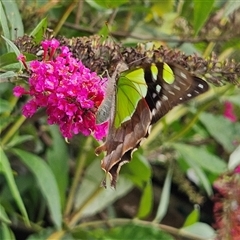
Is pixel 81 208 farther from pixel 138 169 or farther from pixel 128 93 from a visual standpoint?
pixel 128 93

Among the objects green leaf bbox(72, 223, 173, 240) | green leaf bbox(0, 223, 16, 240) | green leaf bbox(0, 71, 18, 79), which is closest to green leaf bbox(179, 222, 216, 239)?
green leaf bbox(72, 223, 173, 240)

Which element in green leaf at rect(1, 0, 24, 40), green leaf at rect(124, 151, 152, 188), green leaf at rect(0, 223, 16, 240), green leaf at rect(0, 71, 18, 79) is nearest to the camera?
green leaf at rect(0, 71, 18, 79)

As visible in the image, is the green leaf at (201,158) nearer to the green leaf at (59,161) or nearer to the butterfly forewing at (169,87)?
the green leaf at (59,161)

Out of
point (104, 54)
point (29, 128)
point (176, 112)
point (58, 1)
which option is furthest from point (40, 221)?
point (104, 54)

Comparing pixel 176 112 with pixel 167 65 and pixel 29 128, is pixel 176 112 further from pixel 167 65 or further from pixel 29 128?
A: pixel 167 65

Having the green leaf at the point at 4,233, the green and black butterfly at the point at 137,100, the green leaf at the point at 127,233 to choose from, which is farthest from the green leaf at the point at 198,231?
the green and black butterfly at the point at 137,100

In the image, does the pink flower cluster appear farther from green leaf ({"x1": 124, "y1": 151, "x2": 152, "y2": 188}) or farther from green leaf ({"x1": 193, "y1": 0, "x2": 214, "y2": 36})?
green leaf ({"x1": 124, "y1": 151, "x2": 152, "y2": 188})

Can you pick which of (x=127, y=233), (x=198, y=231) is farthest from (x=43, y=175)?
(x=198, y=231)
